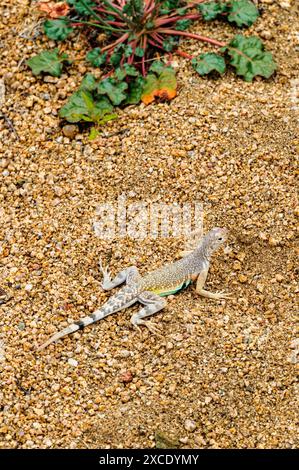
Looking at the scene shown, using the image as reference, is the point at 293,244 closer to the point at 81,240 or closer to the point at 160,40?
the point at 81,240

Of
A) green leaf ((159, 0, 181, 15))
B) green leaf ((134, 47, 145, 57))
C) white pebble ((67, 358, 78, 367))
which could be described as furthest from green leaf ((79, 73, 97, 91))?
white pebble ((67, 358, 78, 367))

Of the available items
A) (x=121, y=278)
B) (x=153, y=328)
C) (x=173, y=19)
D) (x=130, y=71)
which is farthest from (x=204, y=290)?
(x=173, y=19)

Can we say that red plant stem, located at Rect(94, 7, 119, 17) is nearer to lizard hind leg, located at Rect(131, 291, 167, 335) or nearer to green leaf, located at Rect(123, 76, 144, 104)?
green leaf, located at Rect(123, 76, 144, 104)

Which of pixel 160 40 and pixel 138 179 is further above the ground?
pixel 160 40

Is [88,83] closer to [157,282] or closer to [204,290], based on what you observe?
[157,282]

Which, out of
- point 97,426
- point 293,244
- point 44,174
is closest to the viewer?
point 97,426

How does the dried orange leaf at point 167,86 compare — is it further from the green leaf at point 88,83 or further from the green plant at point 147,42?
the green leaf at point 88,83

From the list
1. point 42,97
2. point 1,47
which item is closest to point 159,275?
point 42,97
